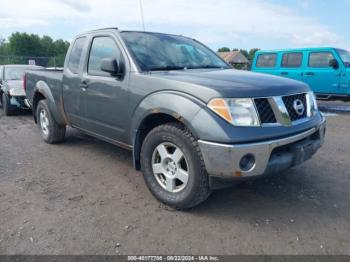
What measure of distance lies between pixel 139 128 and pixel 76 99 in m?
1.53

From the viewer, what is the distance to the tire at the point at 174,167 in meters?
2.94

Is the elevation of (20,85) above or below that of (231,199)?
A: above

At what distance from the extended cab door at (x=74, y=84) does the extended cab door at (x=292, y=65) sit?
821 centimetres

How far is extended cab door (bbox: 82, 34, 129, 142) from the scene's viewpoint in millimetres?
3738

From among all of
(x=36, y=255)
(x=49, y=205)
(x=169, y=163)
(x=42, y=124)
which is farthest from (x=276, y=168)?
(x=42, y=124)

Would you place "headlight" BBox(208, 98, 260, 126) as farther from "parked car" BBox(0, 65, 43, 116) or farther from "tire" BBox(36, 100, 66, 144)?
"parked car" BBox(0, 65, 43, 116)

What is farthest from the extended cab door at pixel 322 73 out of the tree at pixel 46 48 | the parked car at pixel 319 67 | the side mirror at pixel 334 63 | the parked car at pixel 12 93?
the tree at pixel 46 48

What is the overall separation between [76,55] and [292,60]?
8477 mm

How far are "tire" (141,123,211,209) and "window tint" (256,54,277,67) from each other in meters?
9.36

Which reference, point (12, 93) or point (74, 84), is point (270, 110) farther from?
point (12, 93)

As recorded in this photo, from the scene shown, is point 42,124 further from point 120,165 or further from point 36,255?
point 36,255

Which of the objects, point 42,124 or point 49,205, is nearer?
point 49,205

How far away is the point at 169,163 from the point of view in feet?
10.7

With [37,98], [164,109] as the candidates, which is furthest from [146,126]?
[37,98]
